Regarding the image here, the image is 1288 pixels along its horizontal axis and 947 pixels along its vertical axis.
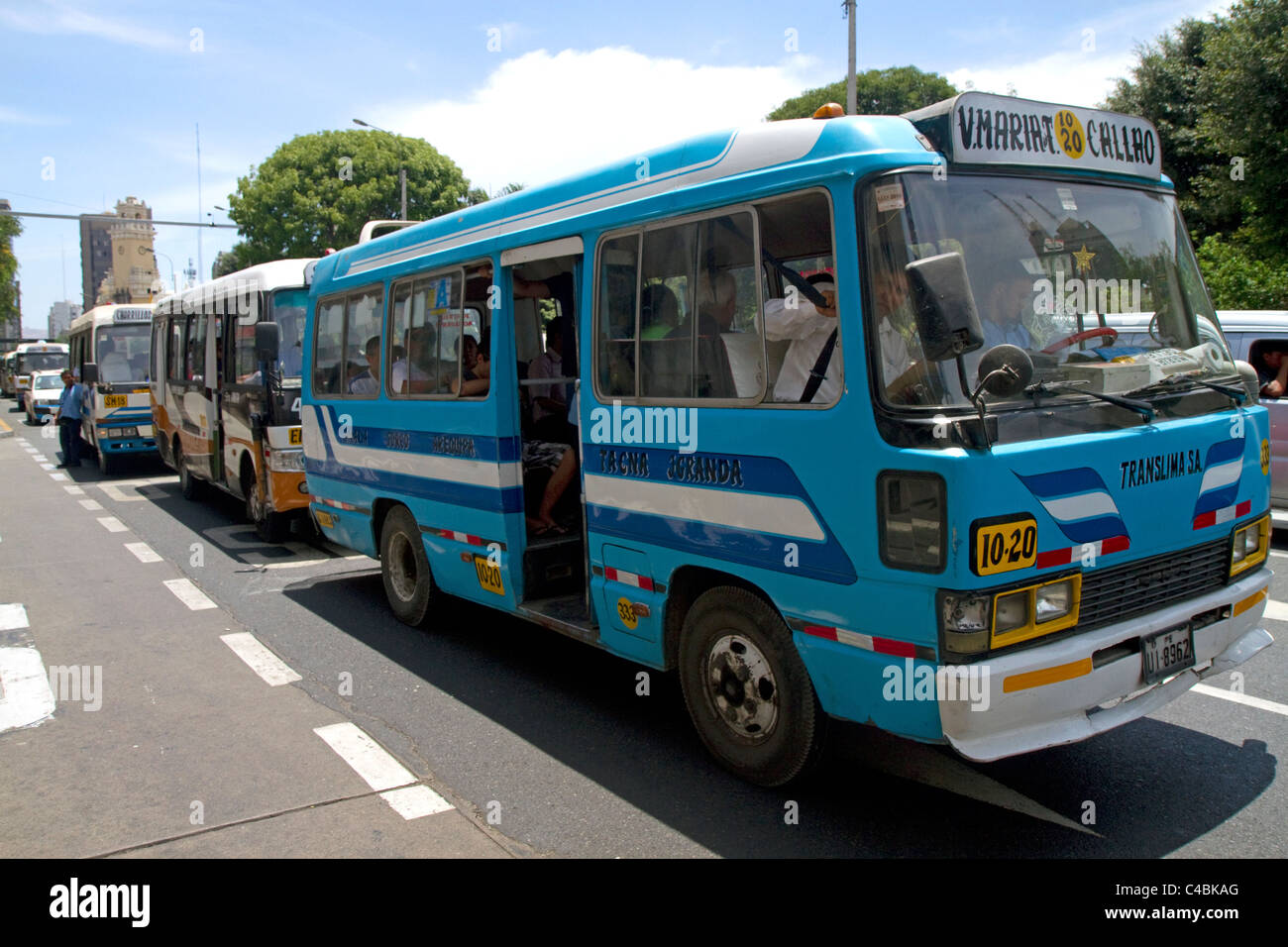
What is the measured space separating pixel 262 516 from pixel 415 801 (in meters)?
6.77

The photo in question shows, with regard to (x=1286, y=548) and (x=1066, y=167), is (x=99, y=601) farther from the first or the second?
(x=1286, y=548)

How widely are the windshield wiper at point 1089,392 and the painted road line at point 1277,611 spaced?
381 centimetres

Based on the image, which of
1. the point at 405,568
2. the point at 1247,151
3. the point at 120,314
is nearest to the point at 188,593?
the point at 405,568

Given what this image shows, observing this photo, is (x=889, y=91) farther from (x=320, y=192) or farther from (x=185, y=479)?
(x=185, y=479)

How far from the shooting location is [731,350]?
4.27 meters

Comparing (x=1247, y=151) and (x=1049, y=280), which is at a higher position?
(x=1247, y=151)

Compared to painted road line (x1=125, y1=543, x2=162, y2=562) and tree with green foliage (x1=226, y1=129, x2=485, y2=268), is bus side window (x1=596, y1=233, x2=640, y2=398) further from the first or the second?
tree with green foliage (x1=226, y1=129, x2=485, y2=268)

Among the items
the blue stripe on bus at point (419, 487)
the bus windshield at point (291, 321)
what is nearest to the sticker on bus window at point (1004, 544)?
the blue stripe on bus at point (419, 487)

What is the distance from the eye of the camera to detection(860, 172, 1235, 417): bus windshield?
3.57 meters

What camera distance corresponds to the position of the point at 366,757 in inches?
193

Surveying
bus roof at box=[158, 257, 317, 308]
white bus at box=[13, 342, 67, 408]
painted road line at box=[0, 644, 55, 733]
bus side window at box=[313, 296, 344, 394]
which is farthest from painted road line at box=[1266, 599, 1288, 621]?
white bus at box=[13, 342, 67, 408]

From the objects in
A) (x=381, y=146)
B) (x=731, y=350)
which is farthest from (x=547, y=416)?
(x=381, y=146)

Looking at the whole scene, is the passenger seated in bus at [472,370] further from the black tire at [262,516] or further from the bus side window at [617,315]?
the black tire at [262,516]
